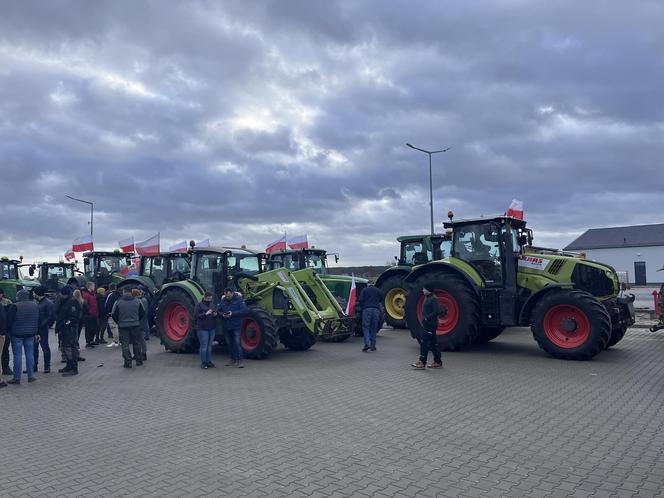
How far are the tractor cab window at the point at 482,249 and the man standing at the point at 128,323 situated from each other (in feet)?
22.8

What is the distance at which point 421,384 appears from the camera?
28.0ft

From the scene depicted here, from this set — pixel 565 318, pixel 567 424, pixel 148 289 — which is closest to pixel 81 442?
pixel 567 424

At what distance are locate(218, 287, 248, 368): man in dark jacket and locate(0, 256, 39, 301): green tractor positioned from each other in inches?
517

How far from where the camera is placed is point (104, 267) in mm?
20922

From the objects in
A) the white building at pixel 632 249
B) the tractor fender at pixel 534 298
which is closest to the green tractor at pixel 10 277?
the tractor fender at pixel 534 298

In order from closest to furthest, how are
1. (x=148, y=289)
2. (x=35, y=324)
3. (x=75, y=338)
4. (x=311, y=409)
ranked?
1. (x=311, y=409)
2. (x=35, y=324)
3. (x=75, y=338)
4. (x=148, y=289)

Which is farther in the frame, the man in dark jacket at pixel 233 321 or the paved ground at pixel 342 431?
the man in dark jacket at pixel 233 321

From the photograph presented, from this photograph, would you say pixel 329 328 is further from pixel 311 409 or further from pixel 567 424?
pixel 567 424

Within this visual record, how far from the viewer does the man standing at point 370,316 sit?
12484mm

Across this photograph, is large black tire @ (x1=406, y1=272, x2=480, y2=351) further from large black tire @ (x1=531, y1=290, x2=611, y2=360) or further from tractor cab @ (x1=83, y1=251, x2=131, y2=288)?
tractor cab @ (x1=83, y1=251, x2=131, y2=288)

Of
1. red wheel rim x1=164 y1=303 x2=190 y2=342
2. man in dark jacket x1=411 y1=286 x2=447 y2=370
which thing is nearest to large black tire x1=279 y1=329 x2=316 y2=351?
red wheel rim x1=164 y1=303 x2=190 y2=342

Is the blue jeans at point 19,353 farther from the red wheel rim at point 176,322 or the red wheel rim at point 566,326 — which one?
the red wheel rim at point 566,326

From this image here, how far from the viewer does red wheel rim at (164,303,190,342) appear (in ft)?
41.9

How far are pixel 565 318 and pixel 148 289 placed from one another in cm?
1114
